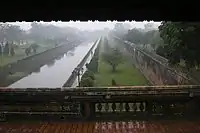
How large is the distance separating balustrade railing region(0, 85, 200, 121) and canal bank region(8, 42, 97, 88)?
21.2 feet

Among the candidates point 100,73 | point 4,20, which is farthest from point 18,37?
point 4,20

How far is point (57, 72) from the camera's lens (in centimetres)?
1593

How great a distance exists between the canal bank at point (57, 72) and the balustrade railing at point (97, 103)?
6.46 m

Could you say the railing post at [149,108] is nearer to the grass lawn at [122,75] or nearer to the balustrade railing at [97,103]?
the balustrade railing at [97,103]

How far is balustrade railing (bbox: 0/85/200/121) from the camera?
551 cm

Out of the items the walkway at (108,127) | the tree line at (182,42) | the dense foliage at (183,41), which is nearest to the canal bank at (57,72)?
the tree line at (182,42)

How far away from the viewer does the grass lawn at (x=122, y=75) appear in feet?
41.4

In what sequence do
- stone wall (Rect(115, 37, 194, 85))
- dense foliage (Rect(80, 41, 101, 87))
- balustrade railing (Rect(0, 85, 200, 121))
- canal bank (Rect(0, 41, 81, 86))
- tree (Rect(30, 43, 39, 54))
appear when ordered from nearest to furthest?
balustrade railing (Rect(0, 85, 200, 121))
stone wall (Rect(115, 37, 194, 85))
dense foliage (Rect(80, 41, 101, 87))
canal bank (Rect(0, 41, 81, 86))
tree (Rect(30, 43, 39, 54))

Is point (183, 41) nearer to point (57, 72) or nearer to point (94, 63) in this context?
point (94, 63)

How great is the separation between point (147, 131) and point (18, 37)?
355 inches

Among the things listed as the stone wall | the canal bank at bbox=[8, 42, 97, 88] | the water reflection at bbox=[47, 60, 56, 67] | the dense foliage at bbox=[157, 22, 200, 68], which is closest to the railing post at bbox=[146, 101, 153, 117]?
the dense foliage at bbox=[157, 22, 200, 68]

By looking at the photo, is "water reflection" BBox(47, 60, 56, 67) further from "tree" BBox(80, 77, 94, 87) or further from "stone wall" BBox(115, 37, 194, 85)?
"tree" BBox(80, 77, 94, 87)

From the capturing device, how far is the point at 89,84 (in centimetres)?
1095

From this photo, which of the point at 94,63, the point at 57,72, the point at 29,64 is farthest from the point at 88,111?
the point at 57,72
